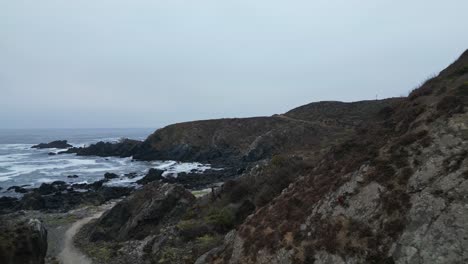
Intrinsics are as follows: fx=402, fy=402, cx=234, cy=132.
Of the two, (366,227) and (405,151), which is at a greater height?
(405,151)

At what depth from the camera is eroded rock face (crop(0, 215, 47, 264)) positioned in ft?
63.8

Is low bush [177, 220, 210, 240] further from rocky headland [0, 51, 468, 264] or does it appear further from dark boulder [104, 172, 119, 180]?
dark boulder [104, 172, 119, 180]

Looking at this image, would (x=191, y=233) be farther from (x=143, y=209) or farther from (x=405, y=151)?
(x=405, y=151)

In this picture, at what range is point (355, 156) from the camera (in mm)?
16344

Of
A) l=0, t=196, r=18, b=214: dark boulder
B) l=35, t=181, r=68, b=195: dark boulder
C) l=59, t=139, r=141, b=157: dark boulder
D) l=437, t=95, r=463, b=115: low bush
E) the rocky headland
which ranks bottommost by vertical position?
l=0, t=196, r=18, b=214: dark boulder

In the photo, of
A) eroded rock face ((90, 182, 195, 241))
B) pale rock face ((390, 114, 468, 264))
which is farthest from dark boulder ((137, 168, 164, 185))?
pale rock face ((390, 114, 468, 264))

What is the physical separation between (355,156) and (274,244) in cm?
489

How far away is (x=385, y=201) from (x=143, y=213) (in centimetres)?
2190

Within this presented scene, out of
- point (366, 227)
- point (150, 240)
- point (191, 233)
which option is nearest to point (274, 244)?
point (366, 227)

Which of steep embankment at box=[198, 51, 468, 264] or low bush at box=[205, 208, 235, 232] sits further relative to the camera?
low bush at box=[205, 208, 235, 232]

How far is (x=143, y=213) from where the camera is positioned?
101 feet

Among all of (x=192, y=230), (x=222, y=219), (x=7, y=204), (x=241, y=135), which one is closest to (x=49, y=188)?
(x=7, y=204)

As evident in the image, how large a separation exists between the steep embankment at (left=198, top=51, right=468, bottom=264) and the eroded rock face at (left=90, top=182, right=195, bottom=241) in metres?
13.2

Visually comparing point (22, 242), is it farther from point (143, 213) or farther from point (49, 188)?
point (49, 188)
